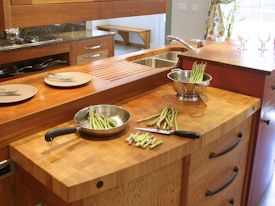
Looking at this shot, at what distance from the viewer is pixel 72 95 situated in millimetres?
1603

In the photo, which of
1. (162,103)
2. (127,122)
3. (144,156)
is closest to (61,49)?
(162,103)

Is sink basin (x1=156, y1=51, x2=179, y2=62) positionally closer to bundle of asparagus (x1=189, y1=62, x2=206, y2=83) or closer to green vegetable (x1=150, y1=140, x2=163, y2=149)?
bundle of asparagus (x1=189, y1=62, x2=206, y2=83)

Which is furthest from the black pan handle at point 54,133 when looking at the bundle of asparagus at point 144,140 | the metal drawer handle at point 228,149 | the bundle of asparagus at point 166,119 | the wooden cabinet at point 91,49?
the wooden cabinet at point 91,49

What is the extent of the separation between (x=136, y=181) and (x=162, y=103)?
1.98 ft

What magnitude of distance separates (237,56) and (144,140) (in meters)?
1.09

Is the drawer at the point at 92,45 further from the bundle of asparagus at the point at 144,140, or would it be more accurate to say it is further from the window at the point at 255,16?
the bundle of asparagus at the point at 144,140

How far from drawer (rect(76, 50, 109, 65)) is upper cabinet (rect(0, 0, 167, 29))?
2002 millimetres

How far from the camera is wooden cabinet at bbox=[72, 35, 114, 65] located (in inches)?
146

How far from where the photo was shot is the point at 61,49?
3.54 m

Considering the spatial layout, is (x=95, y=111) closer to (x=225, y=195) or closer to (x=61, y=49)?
(x=225, y=195)

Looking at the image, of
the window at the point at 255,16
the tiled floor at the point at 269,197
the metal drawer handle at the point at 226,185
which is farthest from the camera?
the window at the point at 255,16

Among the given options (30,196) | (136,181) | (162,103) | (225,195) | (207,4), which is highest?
(207,4)

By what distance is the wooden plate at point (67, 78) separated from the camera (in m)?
1.71

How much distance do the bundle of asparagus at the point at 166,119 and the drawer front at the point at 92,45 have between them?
7.44 feet
